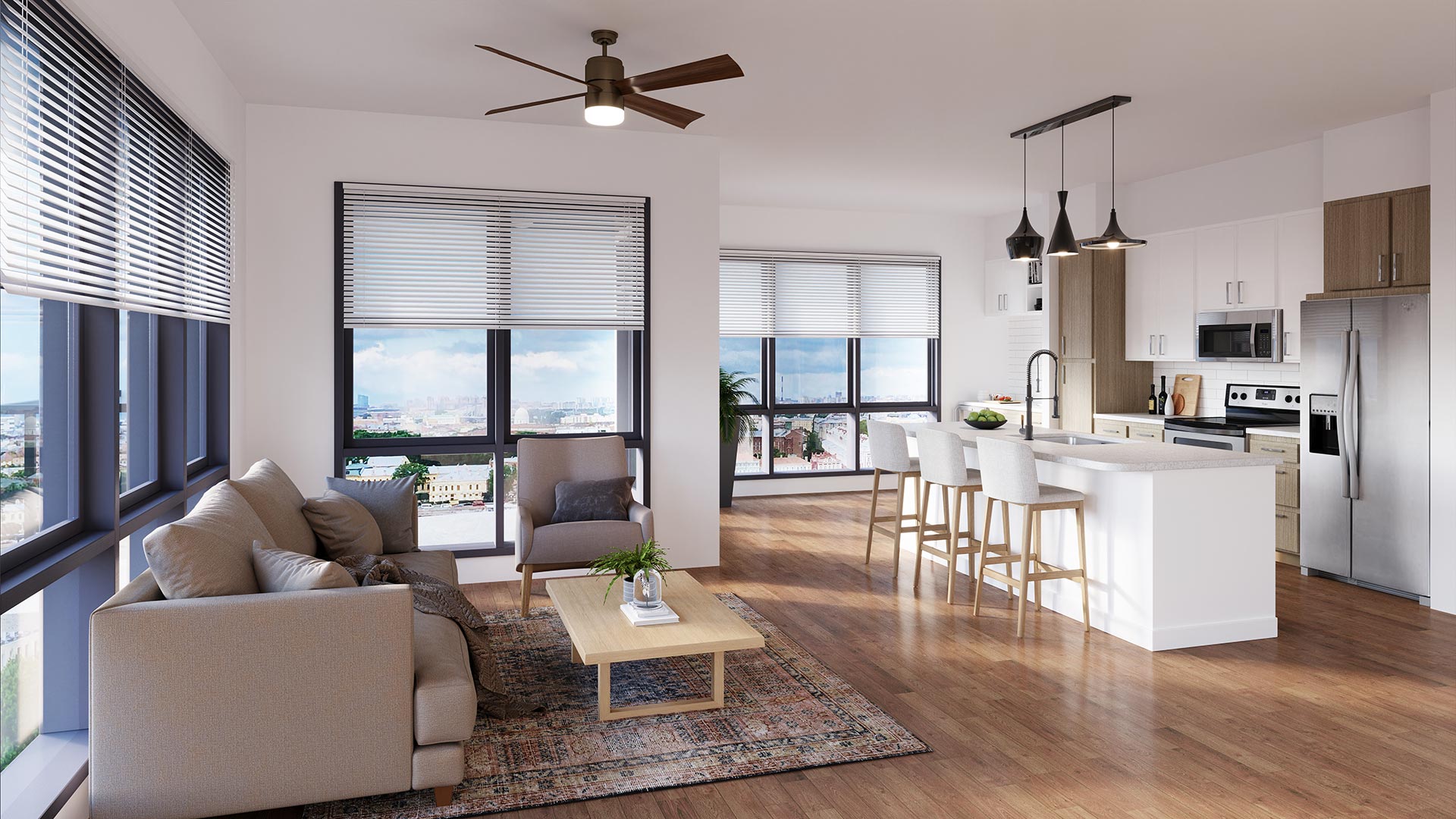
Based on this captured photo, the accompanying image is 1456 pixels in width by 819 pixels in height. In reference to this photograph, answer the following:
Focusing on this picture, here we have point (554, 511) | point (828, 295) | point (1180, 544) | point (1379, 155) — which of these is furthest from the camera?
point (828, 295)

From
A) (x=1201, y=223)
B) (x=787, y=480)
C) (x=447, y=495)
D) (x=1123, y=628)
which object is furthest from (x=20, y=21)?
(x=787, y=480)

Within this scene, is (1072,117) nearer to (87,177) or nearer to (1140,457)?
(1140,457)

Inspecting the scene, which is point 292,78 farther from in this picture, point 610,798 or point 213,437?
point 610,798

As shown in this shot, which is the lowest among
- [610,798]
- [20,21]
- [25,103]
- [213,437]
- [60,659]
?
[610,798]

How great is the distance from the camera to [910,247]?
380 inches

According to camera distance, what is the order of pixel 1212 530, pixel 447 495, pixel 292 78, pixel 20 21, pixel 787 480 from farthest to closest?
pixel 787 480
pixel 447 495
pixel 292 78
pixel 1212 530
pixel 20 21

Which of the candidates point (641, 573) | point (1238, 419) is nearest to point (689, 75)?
point (641, 573)

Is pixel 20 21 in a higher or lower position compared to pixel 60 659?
higher

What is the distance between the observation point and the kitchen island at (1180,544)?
4449 mm

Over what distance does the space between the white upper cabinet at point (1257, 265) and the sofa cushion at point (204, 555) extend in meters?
6.37

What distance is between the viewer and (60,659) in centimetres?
306

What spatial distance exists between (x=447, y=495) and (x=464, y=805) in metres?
3.15

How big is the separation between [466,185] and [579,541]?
90.2 inches

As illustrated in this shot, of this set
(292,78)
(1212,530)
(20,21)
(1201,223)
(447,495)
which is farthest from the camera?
Answer: (1201,223)
